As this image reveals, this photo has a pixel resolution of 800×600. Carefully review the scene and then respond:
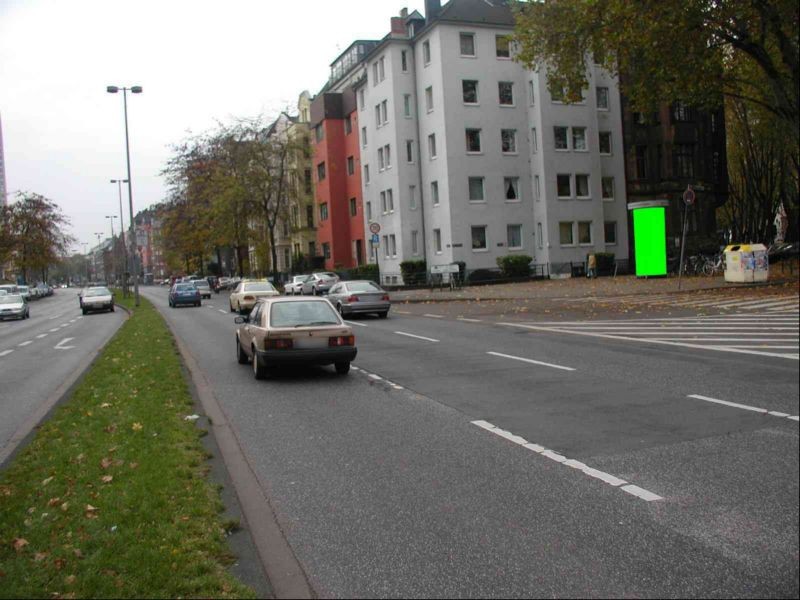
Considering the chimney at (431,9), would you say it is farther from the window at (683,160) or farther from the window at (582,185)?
the window at (683,160)

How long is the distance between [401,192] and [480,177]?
5.87 m

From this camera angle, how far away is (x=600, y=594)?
3783 mm

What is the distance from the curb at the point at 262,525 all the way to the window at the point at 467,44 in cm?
4433

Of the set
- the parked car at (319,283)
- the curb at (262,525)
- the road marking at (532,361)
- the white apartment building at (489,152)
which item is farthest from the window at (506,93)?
the curb at (262,525)

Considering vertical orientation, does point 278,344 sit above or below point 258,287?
below

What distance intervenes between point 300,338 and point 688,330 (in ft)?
27.3

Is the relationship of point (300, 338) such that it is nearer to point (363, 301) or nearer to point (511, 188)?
point (363, 301)

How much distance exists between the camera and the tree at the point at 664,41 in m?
21.8

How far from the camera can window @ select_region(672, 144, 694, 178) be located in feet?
169

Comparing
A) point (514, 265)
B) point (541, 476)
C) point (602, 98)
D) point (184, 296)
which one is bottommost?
point (541, 476)

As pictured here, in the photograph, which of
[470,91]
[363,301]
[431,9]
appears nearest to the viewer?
[363,301]

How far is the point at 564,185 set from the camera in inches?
1977

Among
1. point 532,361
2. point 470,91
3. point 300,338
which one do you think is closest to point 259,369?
point 300,338

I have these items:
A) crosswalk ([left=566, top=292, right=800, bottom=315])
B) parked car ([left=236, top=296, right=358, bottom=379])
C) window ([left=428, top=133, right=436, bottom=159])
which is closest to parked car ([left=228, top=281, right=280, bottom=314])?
crosswalk ([left=566, top=292, right=800, bottom=315])
